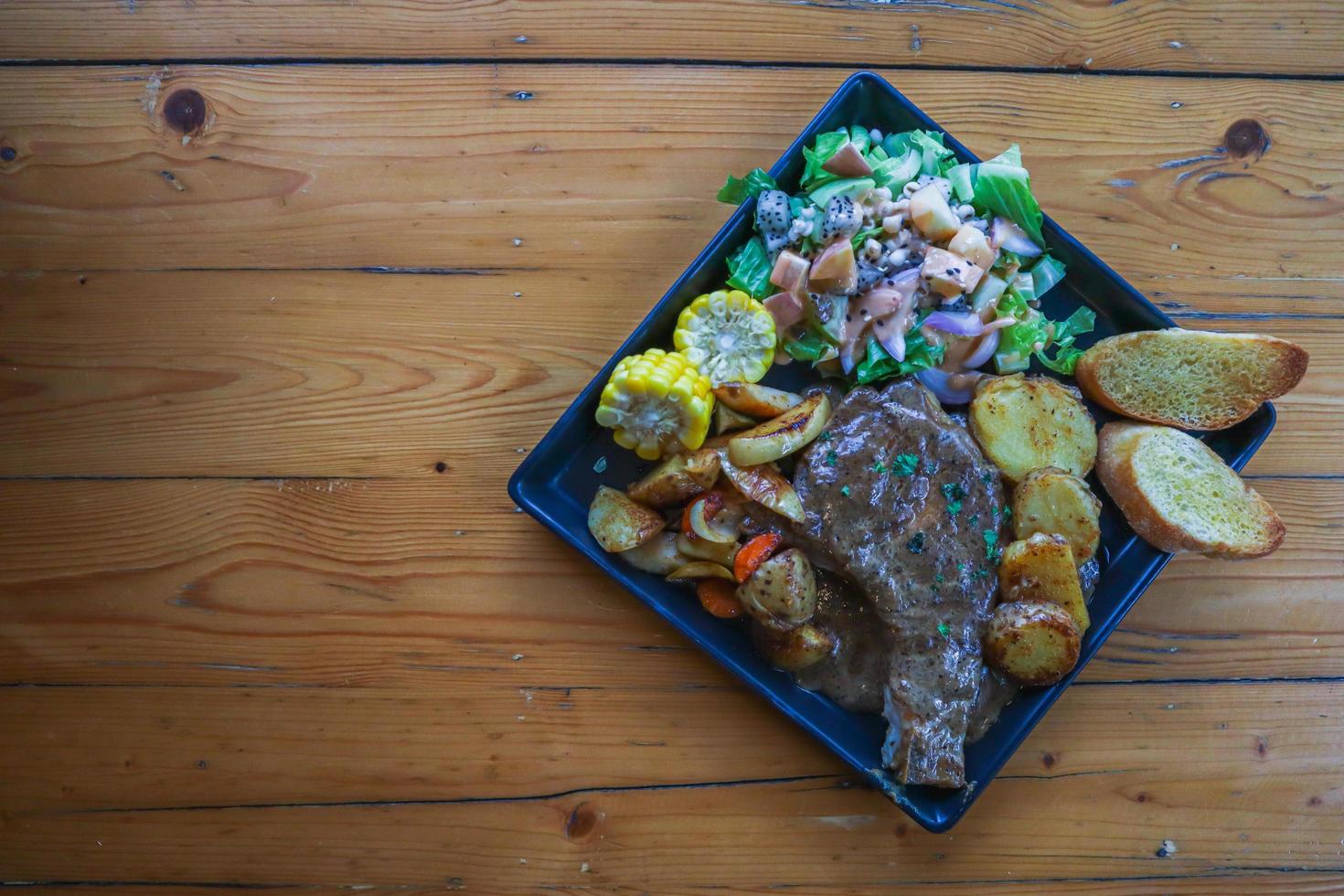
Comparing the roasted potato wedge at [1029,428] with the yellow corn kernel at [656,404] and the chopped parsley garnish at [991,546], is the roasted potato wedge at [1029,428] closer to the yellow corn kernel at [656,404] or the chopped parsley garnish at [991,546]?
the chopped parsley garnish at [991,546]

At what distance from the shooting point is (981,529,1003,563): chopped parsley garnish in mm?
2080

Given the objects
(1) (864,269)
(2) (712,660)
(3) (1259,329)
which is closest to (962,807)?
(2) (712,660)

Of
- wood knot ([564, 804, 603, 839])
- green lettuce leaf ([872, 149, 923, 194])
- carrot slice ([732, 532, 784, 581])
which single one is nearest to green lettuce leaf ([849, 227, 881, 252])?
green lettuce leaf ([872, 149, 923, 194])

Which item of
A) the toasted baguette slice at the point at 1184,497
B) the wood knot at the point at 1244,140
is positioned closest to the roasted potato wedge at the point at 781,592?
the toasted baguette slice at the point at 1184,497

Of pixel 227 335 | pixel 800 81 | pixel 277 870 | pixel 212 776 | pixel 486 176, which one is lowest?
pixel 277 870

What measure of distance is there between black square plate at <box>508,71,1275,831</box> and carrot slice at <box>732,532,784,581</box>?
0.62ft

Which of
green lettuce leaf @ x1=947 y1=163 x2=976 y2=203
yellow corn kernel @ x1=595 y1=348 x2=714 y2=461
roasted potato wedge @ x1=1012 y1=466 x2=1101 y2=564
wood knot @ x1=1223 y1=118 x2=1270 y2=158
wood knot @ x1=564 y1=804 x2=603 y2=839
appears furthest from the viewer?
wood knot @ x1=1223 y1=118 x2=1270 y2=158

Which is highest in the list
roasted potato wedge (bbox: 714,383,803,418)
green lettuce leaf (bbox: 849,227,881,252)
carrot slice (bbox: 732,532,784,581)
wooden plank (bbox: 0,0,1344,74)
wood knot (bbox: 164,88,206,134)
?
wooden plank (bbox: 0,0,1344,74)

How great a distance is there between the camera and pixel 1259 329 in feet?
7.82

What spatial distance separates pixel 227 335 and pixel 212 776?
1.16m

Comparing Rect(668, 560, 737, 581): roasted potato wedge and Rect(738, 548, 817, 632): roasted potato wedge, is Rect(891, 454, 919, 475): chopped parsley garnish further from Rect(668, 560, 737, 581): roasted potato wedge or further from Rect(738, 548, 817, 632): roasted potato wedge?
Rect(668, 560, 737, 581): roasted potato wedge

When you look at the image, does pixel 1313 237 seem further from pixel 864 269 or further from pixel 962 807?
pixel 962 807

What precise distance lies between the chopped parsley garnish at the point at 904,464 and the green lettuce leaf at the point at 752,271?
19.7 inches

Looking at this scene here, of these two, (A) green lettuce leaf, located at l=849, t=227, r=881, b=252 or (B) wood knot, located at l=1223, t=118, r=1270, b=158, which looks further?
(B) wood knot, located at l=1223, t=118, r=1270, b=158
